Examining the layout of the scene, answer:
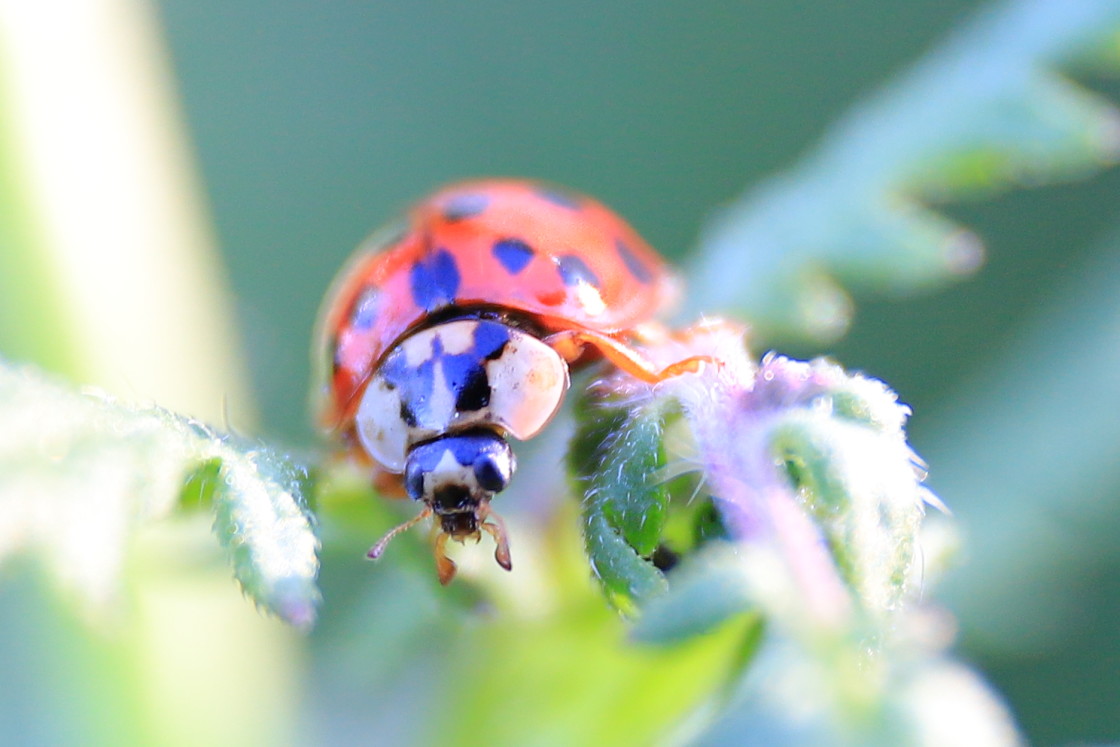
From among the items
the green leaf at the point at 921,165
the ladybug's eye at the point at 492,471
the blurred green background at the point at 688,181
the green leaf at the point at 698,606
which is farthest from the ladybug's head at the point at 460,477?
the blurred green background at the point at 688,181

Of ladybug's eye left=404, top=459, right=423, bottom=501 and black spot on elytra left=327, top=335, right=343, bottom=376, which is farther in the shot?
black spot on elytra left=327, top=335, right=343, bottom=376

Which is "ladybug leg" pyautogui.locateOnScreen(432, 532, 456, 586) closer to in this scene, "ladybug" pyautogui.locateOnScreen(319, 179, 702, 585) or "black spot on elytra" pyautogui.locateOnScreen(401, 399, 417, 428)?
"ladybug" pyautogui.locateOnScreen(319, 179, 702, 585)

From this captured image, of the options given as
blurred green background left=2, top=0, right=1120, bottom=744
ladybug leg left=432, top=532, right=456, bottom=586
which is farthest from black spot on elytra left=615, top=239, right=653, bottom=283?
blurred green background left=2, top=0, right=1120, bottom=744

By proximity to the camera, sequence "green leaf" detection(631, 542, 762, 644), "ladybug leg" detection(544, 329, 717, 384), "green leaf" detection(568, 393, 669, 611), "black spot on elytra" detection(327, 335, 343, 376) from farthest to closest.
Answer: "black spot on elytra" detection(327, 335, 343, 376) → "ladybug leg" detection(544, 329, 717, 384) → "green leaf" detection(568, 393, 669, 611) → "green leaf" detection(631, 542, 762, 644)

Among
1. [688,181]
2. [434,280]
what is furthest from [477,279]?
[688,181]

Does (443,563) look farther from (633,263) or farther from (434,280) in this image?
(633,263)
